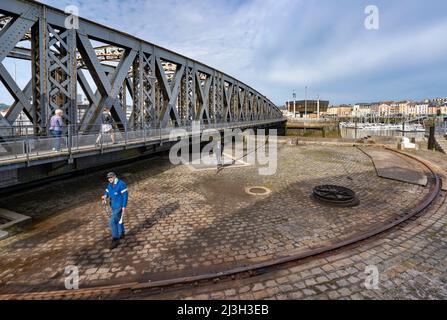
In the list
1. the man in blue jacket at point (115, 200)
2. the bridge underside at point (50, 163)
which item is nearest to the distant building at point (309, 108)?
the bridge underside at point (50, 163)

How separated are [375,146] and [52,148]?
88.5ft

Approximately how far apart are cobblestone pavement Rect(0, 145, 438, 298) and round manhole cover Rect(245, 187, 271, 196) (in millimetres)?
372

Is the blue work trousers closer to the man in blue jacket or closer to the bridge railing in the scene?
the man in blue jacket

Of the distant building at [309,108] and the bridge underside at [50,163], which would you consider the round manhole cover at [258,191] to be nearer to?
the bridge underside at [50,163]

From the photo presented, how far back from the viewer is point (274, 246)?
6.26m

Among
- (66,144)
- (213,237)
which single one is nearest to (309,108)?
(66,144)

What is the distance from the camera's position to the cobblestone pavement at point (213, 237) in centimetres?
496

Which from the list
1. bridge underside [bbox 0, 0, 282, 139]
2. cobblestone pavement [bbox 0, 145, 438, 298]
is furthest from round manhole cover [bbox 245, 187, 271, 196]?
bridge underside [bbox 0, 0, 282, 139]

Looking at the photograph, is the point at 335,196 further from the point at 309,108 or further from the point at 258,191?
the point at 309,108

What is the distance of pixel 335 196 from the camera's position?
377 inches

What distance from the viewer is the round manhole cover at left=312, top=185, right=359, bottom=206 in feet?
29.8

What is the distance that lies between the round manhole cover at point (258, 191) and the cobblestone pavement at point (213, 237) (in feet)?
1.22
